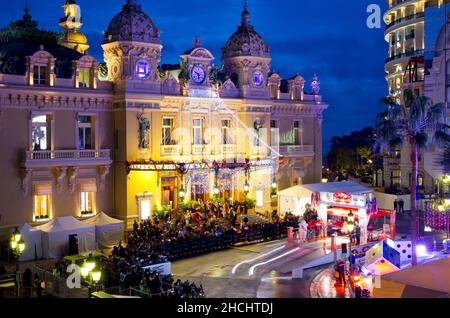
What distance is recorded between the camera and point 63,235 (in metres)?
31.5

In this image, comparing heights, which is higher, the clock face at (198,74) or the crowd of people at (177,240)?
the clock face at (198,74)

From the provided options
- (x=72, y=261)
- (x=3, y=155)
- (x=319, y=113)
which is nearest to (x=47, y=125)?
(x=3, y=155)

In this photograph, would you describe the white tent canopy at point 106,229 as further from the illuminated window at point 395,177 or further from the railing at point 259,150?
the illuminated window at point 395,177

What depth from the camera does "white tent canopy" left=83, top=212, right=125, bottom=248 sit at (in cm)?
3331

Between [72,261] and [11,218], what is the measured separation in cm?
881

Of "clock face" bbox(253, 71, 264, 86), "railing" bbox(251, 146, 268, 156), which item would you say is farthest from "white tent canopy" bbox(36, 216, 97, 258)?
"clock face" bbox(253, 71, 264, 86)

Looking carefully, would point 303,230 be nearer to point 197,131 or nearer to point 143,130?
point 197,131

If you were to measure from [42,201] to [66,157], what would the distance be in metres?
2.96

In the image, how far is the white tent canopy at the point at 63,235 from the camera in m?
31.1

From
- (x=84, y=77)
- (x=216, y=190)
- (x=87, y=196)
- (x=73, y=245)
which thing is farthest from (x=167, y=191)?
(x=73, y=245)

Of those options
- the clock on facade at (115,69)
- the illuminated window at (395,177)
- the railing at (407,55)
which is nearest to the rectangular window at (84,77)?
the clock on facade at (115,69)

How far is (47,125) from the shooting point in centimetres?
3462

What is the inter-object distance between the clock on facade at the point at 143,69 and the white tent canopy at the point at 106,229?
9454 mm
